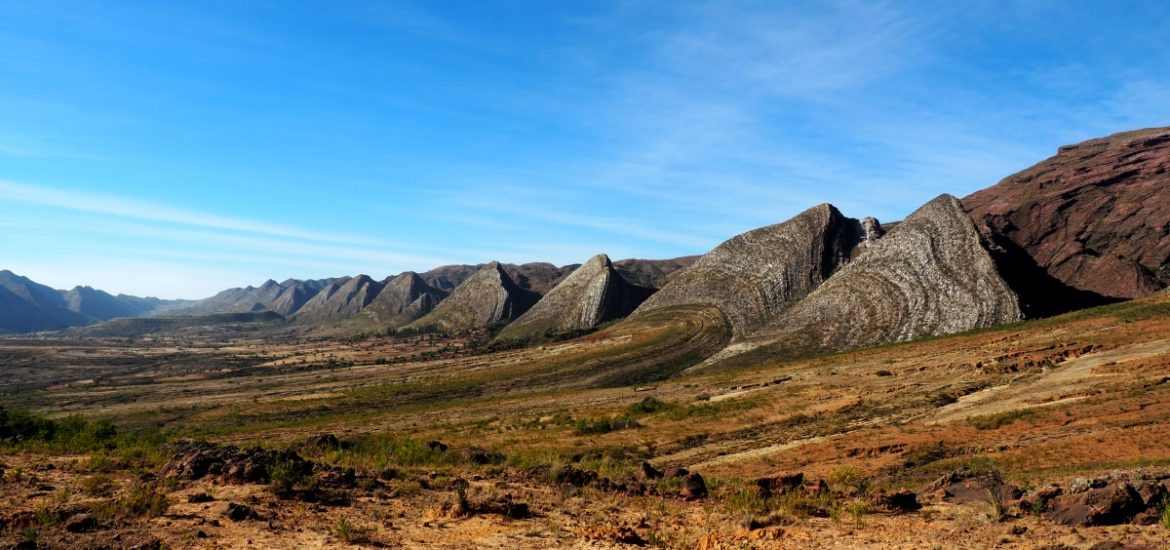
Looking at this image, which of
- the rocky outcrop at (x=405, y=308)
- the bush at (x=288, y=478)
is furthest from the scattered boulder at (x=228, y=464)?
the rocky outcrop at (x=405, y=308)

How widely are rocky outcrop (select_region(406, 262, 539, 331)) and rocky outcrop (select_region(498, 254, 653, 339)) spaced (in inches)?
751

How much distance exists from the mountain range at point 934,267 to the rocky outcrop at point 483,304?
63.4ft

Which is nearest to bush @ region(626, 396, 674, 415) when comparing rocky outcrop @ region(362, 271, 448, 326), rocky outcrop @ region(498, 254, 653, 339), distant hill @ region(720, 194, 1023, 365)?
distant hill @ region(720, 194, 1023, 365)

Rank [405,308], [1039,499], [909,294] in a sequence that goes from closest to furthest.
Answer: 1. [1039,499]
2. [909,294]
3. [405,308]

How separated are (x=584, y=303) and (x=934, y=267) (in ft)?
194

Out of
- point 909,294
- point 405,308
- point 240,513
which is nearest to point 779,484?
point 240,513

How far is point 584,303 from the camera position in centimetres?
11044

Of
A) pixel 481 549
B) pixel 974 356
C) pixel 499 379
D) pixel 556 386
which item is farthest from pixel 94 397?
pixel 974 356

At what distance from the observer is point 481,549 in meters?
11.2

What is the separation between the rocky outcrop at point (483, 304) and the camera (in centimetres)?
13788

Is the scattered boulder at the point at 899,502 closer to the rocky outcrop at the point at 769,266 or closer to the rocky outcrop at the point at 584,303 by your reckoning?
the rocky outcrop at the point at 769,266

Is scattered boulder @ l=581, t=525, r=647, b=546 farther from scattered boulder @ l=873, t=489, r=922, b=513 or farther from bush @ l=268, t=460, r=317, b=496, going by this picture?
bush @ l=268, t=460, r=317, b=496

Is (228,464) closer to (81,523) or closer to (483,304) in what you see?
(81,523)

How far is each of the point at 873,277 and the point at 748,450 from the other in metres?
45.9
